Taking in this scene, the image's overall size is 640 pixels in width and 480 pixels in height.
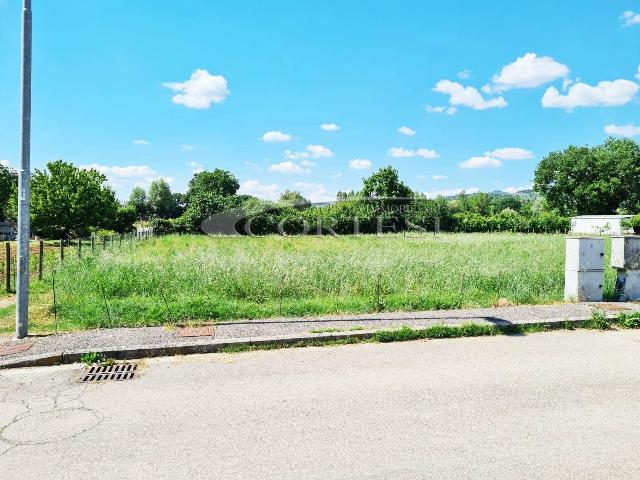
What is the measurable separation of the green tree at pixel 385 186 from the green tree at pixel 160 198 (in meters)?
45.0

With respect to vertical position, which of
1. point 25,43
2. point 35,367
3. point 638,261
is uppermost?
point 25,43

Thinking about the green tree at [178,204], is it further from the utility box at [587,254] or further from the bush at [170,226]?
the utility box at [587,254]

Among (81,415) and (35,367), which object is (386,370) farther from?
(35,367)

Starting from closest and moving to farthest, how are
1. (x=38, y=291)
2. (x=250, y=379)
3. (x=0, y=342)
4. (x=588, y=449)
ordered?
1. (x=588, y=449)
2. (x=250, y=379)
3. (x=0, y=342)
4. (x=38, y=291)

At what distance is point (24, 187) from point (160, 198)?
287 feet

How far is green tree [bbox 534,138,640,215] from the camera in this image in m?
62.7

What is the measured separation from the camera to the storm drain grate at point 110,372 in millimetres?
4910

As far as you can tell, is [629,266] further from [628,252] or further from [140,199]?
[140,199]

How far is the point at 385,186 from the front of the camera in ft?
213

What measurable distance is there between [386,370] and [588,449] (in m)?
2.24

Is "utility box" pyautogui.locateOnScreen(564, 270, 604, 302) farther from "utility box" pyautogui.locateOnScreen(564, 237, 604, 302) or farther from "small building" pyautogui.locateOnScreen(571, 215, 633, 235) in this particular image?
"small building" pyautogui.locateOnScreen(571, 215, 633, 235)

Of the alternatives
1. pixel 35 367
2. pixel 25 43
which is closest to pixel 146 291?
pixel 35 367

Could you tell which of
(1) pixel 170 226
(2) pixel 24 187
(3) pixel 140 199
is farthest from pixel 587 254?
(3) pixel 140 199

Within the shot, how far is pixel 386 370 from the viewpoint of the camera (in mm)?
5102
